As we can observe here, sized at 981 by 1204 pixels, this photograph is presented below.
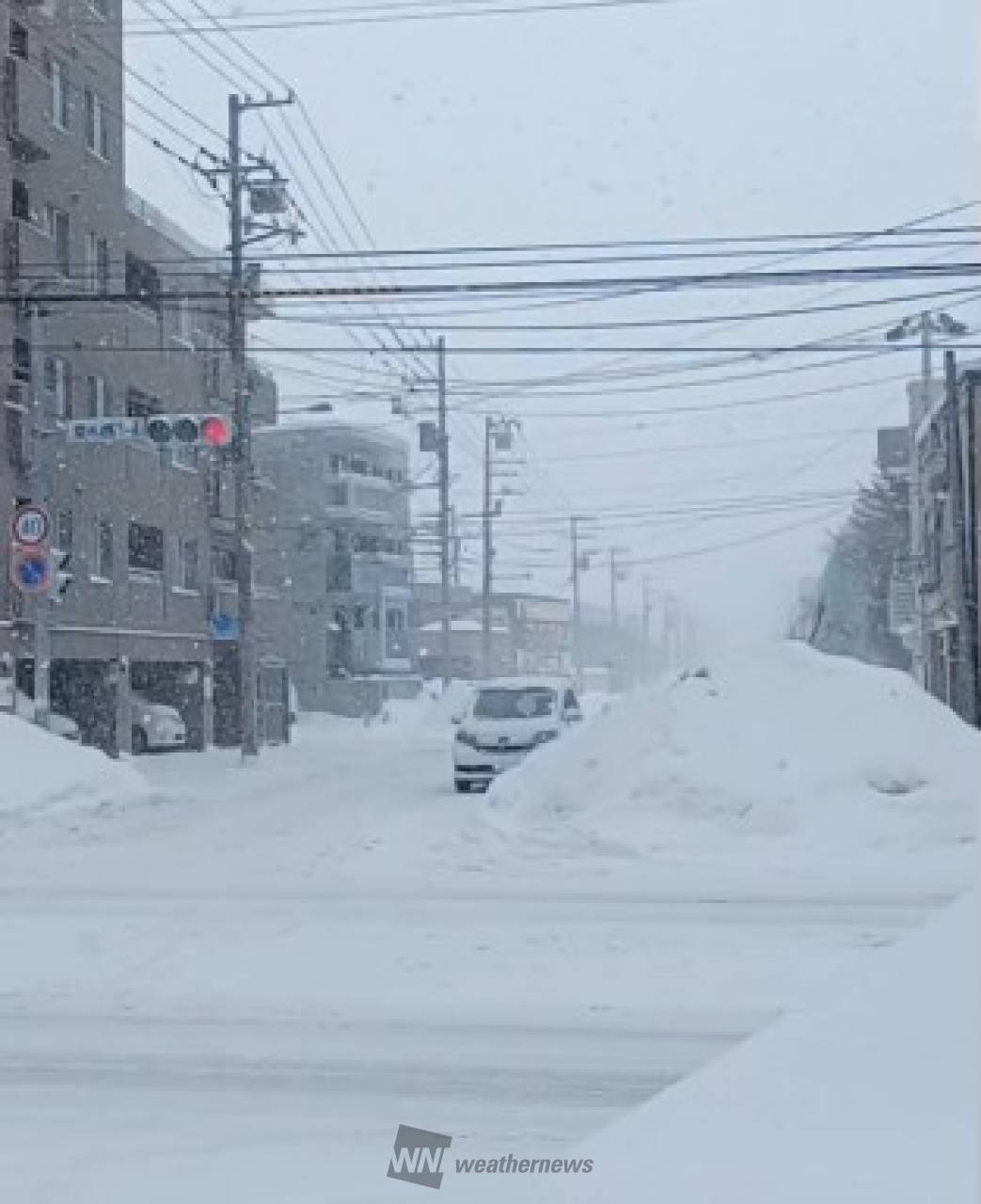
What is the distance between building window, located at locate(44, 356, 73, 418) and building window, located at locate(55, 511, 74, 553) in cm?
195

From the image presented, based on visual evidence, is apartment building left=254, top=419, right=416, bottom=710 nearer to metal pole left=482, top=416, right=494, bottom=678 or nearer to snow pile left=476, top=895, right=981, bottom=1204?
metal pole left=482, top=416, right=494, bottom=678

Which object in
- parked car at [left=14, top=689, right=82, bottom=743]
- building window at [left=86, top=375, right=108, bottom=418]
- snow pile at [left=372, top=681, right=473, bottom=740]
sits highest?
building window at [left=86, top=375, right=108, bottom=418]

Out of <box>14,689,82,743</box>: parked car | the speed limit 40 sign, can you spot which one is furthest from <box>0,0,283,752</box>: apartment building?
the speed limit 40 sign

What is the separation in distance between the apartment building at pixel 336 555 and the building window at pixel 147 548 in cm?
2495

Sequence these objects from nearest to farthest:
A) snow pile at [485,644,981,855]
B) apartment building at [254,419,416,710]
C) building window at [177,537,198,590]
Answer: snow pile at [485,644,981,855] < building window at [177,537,198,590] < apartment building at [254,419,416,710]

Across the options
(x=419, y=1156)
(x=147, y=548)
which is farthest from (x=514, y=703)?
(x=419, y=1156)

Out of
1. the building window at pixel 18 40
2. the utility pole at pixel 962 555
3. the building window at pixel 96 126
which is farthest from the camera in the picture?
the building window at pixel 96 126

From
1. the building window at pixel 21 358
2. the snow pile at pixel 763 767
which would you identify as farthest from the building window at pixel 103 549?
the snow pile at pixel 763 767

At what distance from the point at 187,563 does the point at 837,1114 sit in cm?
3551

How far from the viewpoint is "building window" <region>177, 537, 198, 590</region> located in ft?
128

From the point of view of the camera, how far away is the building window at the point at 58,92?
108 feet

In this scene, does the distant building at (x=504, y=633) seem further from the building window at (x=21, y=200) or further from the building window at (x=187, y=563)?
the building window at (x=21, y=200)

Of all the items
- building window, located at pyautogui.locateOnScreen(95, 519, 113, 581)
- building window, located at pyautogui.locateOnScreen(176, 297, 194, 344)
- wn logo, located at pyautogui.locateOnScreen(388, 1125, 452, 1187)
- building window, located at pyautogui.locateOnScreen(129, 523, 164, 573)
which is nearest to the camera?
wn logo, located at pyautogui.locateOnScreen(388, 1125, 452, 1187)

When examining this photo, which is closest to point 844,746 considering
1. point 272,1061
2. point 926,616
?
point 272,1061
